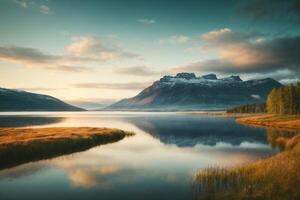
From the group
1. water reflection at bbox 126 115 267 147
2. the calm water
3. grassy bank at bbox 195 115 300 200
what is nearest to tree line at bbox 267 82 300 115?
water reflection at bbox 126 115 267 147

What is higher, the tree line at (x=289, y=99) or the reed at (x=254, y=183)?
the tree line at (x=289, y=99)

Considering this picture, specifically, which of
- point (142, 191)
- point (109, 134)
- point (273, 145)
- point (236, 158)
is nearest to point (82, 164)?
point (142, 191)

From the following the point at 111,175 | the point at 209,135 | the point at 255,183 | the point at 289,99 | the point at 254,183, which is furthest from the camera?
the point at 289,99

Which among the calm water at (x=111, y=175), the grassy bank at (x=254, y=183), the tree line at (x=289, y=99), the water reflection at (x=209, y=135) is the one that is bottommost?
the calm water at (x=111, y=175)

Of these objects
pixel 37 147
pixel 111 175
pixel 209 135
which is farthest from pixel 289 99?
pixel 111 175

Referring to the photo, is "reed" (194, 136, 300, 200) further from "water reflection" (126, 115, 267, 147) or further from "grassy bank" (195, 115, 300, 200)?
"water reflection" (126, 115, 267, 147)

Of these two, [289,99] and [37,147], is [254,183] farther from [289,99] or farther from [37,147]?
[289,99]

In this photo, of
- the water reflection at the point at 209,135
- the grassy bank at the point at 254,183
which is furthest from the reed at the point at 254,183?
the water reflection at the point at 209,135

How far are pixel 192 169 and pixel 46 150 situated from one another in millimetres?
29857

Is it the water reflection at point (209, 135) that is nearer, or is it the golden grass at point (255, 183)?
the golden grass at point (255, 183)

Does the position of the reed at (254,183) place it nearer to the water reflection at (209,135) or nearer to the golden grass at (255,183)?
the golden grass at (255,183)

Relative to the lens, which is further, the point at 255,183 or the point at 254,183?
the point at 254,183

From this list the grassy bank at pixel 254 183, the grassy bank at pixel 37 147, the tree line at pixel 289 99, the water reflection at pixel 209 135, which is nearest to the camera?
the grassy bank at pixel 254 183

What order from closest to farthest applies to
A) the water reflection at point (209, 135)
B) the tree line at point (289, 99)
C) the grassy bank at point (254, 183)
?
the grassy bank at point (254, 183)
the water reflection at point (209, 135)
the tree line at point (289, 99)
